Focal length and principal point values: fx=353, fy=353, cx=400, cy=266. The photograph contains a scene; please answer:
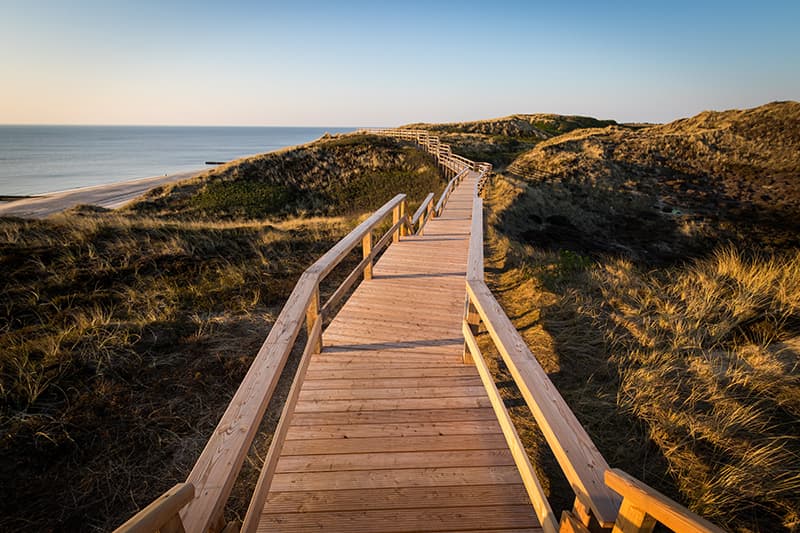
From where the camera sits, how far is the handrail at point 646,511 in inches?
42.8

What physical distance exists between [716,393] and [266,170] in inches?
1200

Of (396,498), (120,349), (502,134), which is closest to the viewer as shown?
(396,498)

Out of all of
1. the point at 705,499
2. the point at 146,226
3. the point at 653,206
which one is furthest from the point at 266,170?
the point at 705,499

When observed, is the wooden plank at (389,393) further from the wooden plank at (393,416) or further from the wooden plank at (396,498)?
the wooden plank at (396,498)

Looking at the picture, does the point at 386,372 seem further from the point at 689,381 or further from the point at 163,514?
the point at 689,381

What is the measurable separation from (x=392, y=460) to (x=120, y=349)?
13.2 feet

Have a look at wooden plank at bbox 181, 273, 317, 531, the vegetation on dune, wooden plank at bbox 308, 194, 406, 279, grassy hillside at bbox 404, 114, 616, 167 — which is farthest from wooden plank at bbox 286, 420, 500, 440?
grassy hillside at bbox 404, 114, 616, 167

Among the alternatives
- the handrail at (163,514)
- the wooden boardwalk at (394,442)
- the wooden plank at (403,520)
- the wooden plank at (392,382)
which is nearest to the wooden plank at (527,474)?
the wooden plank at (403,520)

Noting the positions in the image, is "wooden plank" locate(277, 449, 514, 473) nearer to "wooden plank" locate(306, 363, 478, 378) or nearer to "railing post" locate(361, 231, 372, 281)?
"wooden plank" locate(306, 363, 478, 378)

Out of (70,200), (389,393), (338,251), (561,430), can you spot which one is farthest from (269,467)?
(70,200)

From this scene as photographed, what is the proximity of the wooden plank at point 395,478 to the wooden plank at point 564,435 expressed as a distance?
0.82m

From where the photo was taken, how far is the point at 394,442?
2.73m

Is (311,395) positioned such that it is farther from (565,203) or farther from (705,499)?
(565,203)

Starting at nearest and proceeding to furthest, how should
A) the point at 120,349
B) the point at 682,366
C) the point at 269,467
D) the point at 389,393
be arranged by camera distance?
the point at 269,467
the point at 389,393
the point at 682,366
the point at 120,349
